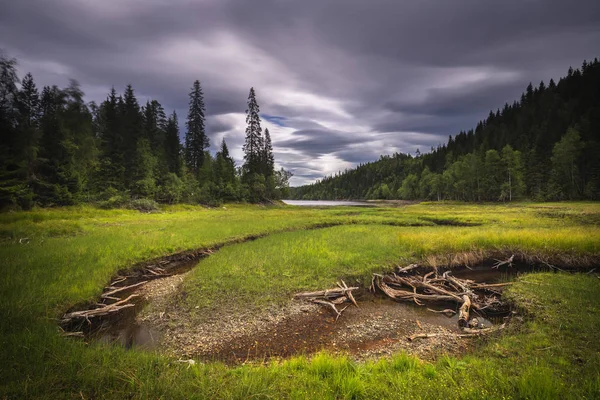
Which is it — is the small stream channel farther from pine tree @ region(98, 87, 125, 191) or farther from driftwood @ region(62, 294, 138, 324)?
pine tree @ region(98, 87, 125, 191)

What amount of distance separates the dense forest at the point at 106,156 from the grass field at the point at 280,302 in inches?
414

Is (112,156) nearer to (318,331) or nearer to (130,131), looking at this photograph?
(130,131)

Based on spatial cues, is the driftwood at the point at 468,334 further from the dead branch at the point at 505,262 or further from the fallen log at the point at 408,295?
the dead branch at the point at 505,262

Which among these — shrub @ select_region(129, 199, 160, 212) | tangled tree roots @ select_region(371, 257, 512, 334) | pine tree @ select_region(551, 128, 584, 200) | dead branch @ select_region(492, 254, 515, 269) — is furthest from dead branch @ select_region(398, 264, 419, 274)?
pine tree @ select_region(551, 128, 584, 200)

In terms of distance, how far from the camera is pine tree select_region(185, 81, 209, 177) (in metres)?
78.1

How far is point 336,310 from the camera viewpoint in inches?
421

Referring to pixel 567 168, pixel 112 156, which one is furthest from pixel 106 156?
pixel 567 168

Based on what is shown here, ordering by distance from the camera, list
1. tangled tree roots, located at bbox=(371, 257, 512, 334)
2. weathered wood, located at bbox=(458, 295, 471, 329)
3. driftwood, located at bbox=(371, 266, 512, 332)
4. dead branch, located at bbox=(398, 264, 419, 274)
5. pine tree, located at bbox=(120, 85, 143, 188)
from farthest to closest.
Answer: pine tree, located at bbox=(120, 85, 143, 188)
dead branch, located at bbox=(398, 264, 419, 274)
driftwood, located at bbox=(371, 266, 512, 332)
tangled tree roots, located at bbox=(371, 257, 512, 334)
weathered wood, located at bbox=(458, 295, 471, 329)

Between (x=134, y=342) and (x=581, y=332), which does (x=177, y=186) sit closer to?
(x=134, y=342)

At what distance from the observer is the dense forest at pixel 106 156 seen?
23516 mm

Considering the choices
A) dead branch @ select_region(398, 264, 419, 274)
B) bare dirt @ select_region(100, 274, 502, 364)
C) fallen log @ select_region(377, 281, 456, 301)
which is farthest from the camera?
dead branch @ select_region(398, 264, 419, 274)

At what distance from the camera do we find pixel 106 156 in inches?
1897

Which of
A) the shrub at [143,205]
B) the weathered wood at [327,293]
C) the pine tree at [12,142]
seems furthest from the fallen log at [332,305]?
the shrub at [143,205]

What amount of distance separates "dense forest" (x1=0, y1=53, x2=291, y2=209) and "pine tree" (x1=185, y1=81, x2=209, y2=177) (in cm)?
31
